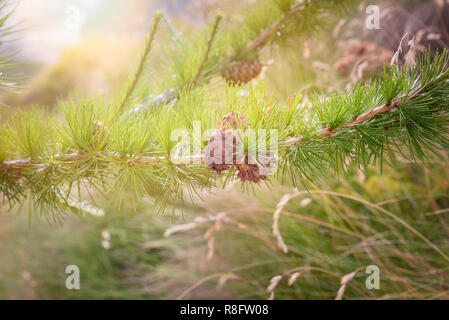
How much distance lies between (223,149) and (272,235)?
0.70m

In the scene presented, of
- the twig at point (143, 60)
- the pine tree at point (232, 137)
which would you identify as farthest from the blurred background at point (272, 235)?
the pine tree at point (232, 137)

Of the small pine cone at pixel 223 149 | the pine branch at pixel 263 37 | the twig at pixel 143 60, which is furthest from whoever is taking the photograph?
the pine branch at pixel 263 37

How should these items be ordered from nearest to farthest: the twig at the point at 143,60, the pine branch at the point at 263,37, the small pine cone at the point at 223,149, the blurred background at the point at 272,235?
1. the small pine cone at the point at 223,149
2. the twig at the point at 143,60
3. the pine branch at the point at 263,37
4. the blurred background at the point at 272,235

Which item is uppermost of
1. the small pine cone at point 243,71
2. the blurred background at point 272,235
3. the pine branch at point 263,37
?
the pine branch at point 263,37

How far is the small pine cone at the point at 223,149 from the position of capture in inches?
11.8

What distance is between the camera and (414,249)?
80cm

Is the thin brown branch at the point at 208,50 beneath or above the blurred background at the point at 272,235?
above

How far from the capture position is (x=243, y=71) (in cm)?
54

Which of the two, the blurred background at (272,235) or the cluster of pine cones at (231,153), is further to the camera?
the blurred background at (272,235)

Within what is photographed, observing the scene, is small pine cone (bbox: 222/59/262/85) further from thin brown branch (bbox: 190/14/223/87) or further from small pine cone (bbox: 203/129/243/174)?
small pine cone (bbox: 203/129/243/174)

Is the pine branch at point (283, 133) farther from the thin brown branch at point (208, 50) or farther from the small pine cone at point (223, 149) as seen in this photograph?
the thin brown branch at point (208, 50)

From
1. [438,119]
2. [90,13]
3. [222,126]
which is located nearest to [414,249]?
[438,119]

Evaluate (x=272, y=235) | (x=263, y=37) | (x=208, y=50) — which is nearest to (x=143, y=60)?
(x=208, y=50)
